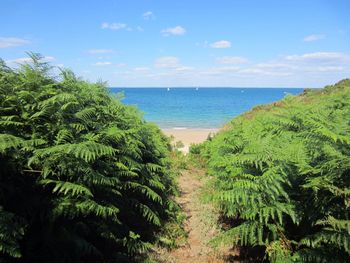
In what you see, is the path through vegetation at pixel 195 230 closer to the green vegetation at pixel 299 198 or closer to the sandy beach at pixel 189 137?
the green vegetation at pixel 299 198

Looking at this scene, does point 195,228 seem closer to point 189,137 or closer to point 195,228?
point 195,228

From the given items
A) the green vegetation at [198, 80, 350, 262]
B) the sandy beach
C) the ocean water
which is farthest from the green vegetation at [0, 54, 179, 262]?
the sandy beach

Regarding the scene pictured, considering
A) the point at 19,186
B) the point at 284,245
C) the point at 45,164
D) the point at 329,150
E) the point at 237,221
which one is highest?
the point at 329,150

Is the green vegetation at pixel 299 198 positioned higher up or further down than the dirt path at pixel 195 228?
higher up

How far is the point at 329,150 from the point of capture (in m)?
3.98

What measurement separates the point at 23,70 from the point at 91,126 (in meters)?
1.25

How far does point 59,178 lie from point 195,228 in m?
3.28

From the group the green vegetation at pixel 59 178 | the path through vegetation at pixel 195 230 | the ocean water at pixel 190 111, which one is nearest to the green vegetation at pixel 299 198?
the path through vegetation at pixel 195 230

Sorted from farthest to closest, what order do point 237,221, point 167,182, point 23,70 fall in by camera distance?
1. point 167,182
2. point 237,221
3. point 23,70

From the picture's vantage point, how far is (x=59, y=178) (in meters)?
4.07

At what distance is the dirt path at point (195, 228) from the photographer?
17.8 feet

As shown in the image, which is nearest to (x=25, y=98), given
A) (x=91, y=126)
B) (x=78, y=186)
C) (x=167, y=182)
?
(x=91, y=126)

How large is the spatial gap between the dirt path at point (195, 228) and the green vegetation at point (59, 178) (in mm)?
573

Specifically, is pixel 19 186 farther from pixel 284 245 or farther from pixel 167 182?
pixel 167 182
